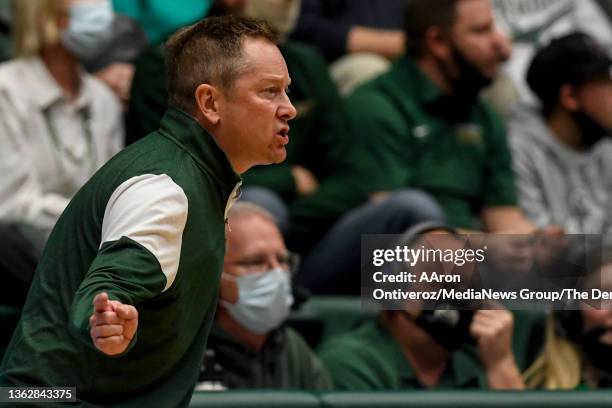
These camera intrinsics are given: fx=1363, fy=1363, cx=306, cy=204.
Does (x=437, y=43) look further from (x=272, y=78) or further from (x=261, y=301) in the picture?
(x=272, y=78)

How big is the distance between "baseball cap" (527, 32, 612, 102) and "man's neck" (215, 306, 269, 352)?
1946 millimetres

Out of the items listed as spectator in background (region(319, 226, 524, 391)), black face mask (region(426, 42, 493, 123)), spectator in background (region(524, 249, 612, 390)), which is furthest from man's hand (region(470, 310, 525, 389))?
black face mask (region(426, 42, 493, 123))

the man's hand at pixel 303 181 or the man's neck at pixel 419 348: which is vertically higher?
the man's hand at pixel 303 181

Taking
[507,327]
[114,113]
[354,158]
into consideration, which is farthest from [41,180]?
[507,327]

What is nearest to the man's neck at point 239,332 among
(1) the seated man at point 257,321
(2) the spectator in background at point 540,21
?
Answer: (1) the seated man at point 257,321

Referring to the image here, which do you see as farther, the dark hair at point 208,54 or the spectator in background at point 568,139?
the spectator in background at point 568,139

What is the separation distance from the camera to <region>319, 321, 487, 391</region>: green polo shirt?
4.14 m

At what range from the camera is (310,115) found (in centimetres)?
519

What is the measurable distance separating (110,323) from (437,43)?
10.9 feet

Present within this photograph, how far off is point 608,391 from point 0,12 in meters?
2.79

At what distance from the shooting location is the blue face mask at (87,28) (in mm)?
4770

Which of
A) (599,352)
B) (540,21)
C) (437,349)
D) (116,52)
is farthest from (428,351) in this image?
(540,21)

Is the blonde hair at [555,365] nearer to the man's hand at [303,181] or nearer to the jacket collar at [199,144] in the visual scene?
the man's hand at [303,181]

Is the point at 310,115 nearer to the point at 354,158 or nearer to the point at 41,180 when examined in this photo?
the point at 354,158
